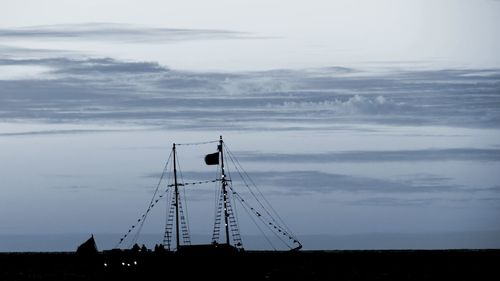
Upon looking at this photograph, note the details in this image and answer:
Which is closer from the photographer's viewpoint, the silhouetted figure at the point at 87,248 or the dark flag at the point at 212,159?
the dark flag at the point at 212,159

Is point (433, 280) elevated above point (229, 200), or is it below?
below

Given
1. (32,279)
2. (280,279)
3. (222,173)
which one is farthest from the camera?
(32,279)

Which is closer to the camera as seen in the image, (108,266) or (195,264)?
(195,264)

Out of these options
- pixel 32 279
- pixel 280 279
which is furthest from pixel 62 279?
pixel 280 279

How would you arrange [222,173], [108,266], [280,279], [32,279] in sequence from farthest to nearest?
[32,279], [280,279], [108,266], [222,173]

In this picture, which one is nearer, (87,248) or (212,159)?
(212,159)

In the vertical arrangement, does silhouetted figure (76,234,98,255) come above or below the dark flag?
below

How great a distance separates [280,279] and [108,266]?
40.9 m

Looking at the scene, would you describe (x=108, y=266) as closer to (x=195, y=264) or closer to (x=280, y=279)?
(x=195, y=264)

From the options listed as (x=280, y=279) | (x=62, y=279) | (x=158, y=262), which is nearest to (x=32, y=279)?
(x=62, y=279)

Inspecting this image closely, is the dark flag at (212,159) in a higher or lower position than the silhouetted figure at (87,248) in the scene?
higher

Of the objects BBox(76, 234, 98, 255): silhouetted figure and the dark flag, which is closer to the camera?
the dark flag

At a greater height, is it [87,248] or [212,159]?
[212,159]

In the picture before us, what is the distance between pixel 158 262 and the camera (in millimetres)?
134125
